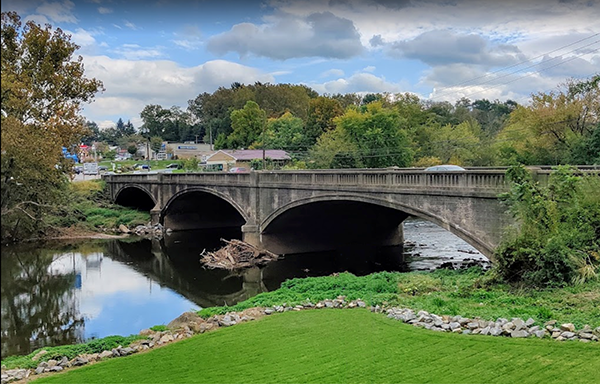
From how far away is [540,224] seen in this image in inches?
569

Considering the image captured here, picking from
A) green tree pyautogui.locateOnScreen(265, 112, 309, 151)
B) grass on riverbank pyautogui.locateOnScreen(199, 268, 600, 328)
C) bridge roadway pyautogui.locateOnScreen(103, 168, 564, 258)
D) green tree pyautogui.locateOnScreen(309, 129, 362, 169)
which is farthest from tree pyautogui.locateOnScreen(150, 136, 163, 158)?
grass on riverbank pyautogui.locateOnScreen(199, 268, 600, 328)

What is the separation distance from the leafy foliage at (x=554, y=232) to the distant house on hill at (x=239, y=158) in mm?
55230

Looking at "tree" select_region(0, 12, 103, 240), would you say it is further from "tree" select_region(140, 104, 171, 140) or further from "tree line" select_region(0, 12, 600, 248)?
"tree" select_region(140, 104, 171, 140)

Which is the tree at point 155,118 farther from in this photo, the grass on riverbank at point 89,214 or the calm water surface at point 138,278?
the calm water surface at point 138,278

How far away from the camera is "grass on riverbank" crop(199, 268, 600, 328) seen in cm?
1159

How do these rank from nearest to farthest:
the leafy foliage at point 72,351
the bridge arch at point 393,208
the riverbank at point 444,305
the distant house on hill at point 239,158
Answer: the riverbank at point 444,305
the leafy foliage at point 72,351
the bridge arch at point 393,208
the distant house on hill at point 239,158

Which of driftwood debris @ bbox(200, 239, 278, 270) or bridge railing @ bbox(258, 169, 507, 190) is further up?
bridge railing @ bbox(258, 169, 507, 190)

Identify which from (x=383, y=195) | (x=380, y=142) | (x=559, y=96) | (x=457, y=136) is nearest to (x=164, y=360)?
(x=383, y=195)

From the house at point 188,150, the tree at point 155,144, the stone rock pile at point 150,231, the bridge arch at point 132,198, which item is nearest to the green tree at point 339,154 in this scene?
the stone rock pile at point 150,231

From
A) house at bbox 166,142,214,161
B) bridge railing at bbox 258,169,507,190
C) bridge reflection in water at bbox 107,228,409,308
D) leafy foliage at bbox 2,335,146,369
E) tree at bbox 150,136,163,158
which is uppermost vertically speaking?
tree at bbox 150,136,163,158

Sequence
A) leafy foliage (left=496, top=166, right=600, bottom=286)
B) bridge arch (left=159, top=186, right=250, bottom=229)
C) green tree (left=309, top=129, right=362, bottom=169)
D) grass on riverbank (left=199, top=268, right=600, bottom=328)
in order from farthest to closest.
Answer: green tree (left=309, top=129, right=362, bottom=169), bridge arch (left=159, top=186, right=250, bottom=229), leafy foliage (left=496, top=166, right=600, bottom=286), grass on riverbank (left=199, top=268, right=600, bottom=328)

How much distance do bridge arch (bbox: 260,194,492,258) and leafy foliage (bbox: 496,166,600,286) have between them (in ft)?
9.45

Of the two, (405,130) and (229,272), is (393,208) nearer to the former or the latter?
(229,272)

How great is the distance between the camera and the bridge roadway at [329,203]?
18047mm
